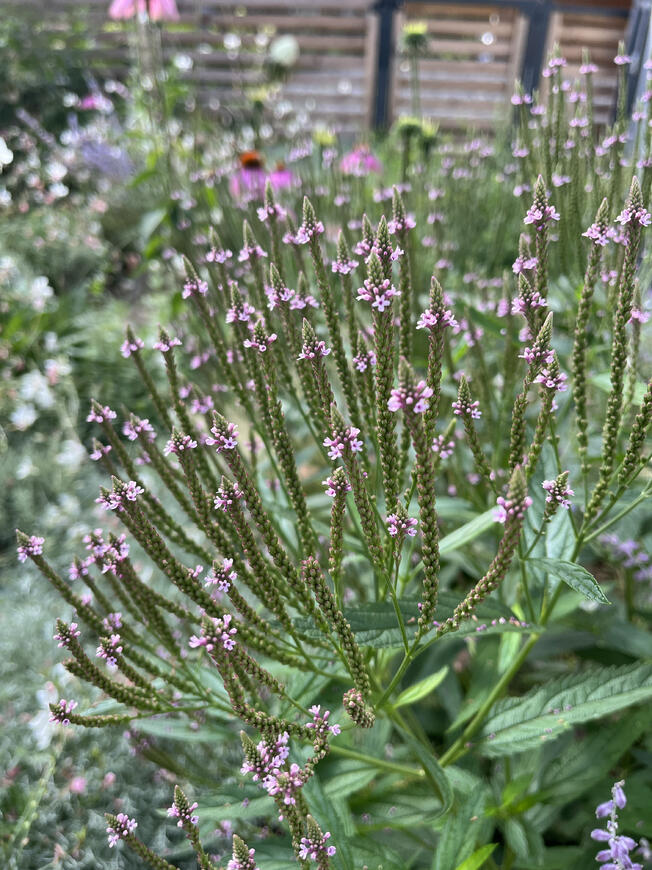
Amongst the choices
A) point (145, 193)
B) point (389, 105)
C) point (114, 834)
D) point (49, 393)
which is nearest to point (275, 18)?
point (389, 105)

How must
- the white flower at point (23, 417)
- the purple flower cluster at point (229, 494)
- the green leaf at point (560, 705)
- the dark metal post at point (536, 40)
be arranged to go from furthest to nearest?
the dark metal post at point (536, 40) < the white flower at point (23, 417) < the green leaf at point (560, 705) < the purple flower cluster at point (229, 494)

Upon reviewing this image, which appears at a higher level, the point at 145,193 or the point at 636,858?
the point at 145,193

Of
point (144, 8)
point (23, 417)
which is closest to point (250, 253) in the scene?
point (23, 417)

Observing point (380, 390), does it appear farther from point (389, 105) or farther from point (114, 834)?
point (389, 105)

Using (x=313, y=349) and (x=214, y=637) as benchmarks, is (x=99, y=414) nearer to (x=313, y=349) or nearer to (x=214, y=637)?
(x=313, y=349)

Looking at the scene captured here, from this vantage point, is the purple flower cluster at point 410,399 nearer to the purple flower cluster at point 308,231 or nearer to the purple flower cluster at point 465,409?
the purple flower cluster at point 465,409

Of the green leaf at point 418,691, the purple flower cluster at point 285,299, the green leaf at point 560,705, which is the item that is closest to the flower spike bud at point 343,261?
the purple flower cluster at point 285,299

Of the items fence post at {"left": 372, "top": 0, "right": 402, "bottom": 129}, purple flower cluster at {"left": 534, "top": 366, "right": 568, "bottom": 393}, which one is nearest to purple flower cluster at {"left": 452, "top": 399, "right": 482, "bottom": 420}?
purple flower cluster at {"left": 534, "top": 366, "right": 568, "bottom": 393}
